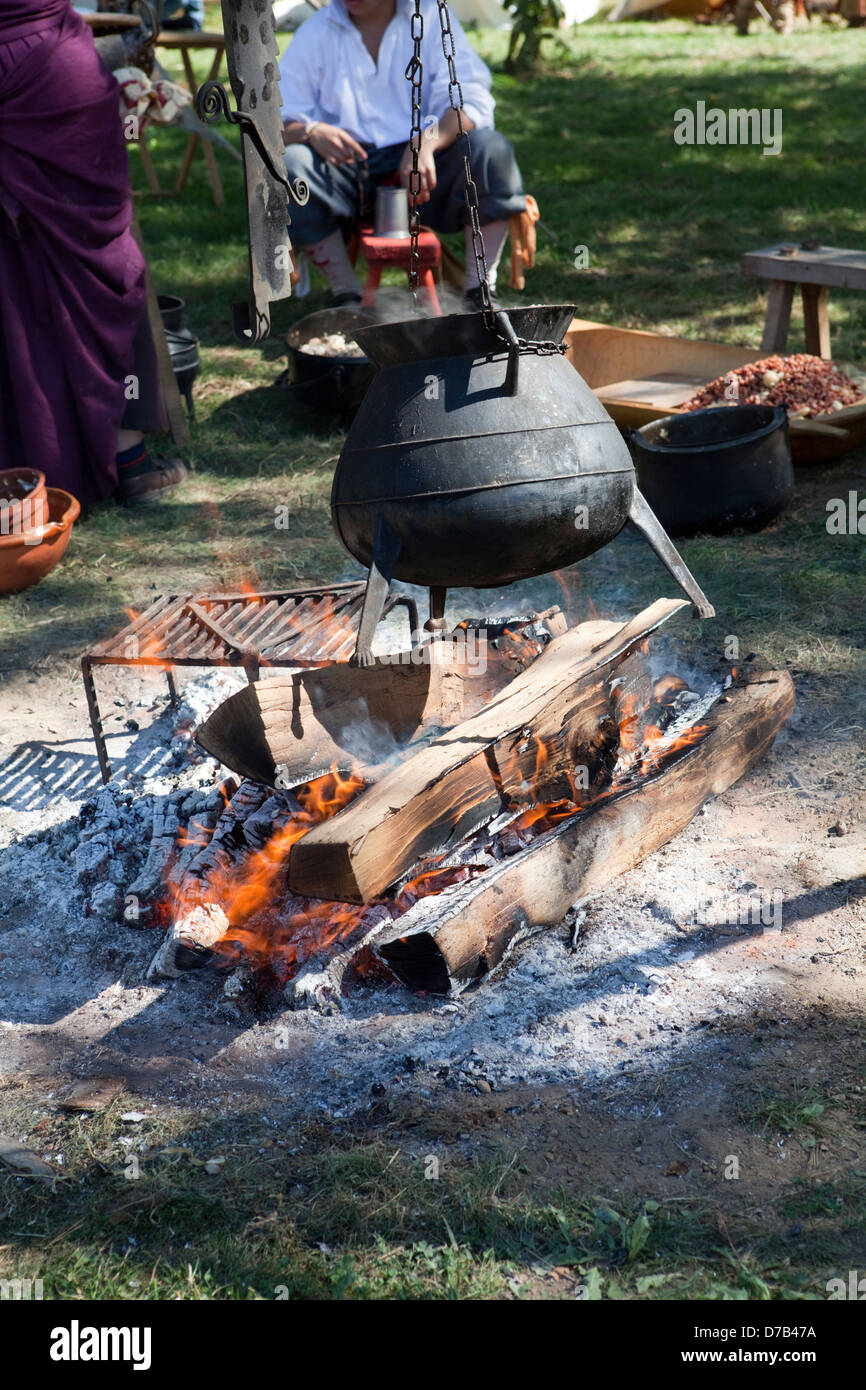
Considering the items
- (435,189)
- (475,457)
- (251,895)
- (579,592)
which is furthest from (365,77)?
(251,895)

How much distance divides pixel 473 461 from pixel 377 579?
32 centimetres

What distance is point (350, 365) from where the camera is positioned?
5957 millimetres

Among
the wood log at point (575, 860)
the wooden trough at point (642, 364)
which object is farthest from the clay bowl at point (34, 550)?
the wood log at point (575, 860)

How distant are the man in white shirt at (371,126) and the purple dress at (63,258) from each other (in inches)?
57.7

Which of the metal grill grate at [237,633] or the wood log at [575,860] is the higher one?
the metal grill grate at [237,633]

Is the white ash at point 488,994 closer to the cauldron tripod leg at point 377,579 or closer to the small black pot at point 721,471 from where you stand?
the cauldron tripod leg at point 377,579

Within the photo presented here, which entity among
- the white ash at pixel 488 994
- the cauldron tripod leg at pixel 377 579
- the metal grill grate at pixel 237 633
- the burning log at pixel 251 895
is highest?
the cauldron tripod leg at pixel 377 579

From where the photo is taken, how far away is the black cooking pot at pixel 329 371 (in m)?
5.99

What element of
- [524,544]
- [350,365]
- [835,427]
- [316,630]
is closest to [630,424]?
[835,427]

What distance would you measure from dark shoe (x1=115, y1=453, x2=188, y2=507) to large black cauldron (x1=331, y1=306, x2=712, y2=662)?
3.31m

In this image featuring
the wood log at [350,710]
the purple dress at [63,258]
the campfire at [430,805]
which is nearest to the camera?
the campfire at [430,805]

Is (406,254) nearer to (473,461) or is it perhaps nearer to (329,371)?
(329,371)

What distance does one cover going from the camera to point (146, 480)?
5805mm

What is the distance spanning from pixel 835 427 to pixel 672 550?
2.88m
